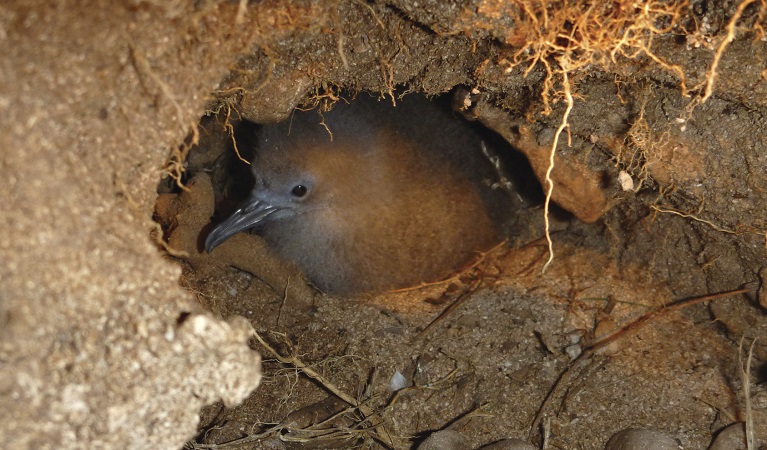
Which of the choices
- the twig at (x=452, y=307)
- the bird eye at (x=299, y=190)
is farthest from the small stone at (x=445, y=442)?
the bird eye at (x=299, y=190)

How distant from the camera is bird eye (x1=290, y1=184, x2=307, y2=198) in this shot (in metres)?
3.20

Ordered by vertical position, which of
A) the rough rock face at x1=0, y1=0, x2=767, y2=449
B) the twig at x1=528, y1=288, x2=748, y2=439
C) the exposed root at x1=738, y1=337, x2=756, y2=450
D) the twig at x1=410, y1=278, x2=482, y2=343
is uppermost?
the rough rock face at x1=0, y1=0, x2=767, y2=449

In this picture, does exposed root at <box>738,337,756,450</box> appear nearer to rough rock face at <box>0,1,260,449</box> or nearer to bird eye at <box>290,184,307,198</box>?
rough rock face at <box>0,1,260,449</box>

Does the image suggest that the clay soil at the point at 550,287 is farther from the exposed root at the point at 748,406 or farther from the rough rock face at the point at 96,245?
the rough rock face at the point at 96,245

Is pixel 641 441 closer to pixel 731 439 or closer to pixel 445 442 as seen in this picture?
pixel 731 439

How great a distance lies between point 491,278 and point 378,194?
74cm

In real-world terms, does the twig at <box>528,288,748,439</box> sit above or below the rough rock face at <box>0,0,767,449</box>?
below

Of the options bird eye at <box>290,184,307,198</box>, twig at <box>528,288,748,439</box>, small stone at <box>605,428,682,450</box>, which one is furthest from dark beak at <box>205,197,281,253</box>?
small stone at <box>605,428,682,450</box>

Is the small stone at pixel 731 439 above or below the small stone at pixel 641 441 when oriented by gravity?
above

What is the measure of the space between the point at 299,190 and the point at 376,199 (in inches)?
16.1

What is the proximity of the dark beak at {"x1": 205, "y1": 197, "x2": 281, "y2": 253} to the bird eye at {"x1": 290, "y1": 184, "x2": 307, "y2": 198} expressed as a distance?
125mm

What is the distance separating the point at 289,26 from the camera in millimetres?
1678

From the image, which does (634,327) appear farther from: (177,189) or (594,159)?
(177,189)

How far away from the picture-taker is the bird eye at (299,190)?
10.5ft
